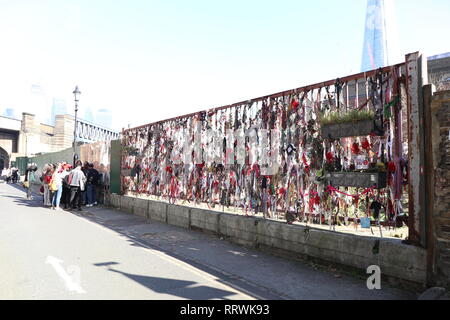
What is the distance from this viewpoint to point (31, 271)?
5477mm

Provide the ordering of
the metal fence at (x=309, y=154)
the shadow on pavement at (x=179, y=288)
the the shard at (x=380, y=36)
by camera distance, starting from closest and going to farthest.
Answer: the shadow on pavement at (x=179, y=288) < the metal fence at (x=309, y=154) < the the shard at (x=380, y=36)

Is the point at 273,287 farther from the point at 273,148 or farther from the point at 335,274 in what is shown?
the point at 273,148

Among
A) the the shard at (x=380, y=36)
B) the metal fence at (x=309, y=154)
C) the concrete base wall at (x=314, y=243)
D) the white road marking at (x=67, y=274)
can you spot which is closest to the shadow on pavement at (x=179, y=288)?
the white road marking at (x=67, y=274)

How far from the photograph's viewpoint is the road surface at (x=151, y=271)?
460 centimetres

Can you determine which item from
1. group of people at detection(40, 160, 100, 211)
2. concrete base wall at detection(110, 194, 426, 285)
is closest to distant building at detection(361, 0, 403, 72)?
group of people at detection(40, 160, 100, 211)

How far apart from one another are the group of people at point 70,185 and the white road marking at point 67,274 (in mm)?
8749

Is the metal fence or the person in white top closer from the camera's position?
the metal fence

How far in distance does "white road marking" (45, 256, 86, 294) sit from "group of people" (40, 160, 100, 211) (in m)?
8.75

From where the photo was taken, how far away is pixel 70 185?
14469 millimetres

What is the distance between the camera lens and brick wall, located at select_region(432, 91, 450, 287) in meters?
4.36

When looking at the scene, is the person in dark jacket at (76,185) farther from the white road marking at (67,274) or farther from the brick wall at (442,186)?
the brick wall at (442,186)

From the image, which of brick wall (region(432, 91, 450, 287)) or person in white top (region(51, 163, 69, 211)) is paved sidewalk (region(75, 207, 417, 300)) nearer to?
brick wall (region(432, 91, 450, 287))

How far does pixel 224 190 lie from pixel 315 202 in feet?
9.26
